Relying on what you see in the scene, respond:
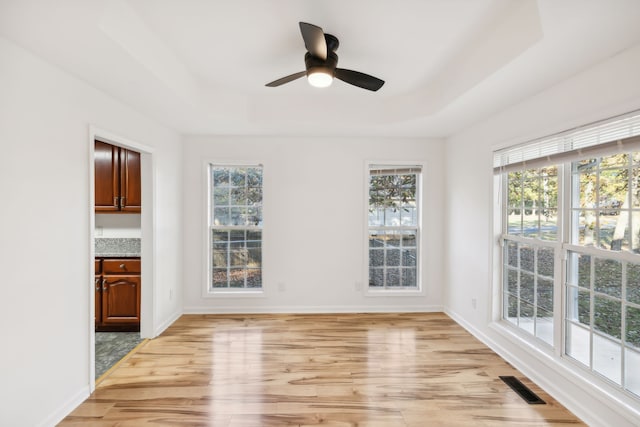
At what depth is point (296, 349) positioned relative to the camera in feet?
11.0

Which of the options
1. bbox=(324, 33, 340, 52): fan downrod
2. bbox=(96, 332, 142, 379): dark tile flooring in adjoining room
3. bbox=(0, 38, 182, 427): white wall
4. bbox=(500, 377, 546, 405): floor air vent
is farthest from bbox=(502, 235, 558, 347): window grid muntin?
bbox=(96, 332, 142, 379): dark tile flooring in adjoining room

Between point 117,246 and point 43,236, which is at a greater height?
point 43,236

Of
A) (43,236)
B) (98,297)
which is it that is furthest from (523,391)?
(98,297)

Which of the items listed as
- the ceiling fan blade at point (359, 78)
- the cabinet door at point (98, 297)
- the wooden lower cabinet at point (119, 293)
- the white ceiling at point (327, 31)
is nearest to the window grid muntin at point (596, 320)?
the white ceiling at point (327, 31)

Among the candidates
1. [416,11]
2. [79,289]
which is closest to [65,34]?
[79,289]

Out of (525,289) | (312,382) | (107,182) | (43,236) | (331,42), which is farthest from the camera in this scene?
(107,182)

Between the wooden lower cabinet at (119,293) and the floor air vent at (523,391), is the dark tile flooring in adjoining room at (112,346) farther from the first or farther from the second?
the floor air vent at (523,391)

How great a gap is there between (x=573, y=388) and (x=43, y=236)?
12.1 ft

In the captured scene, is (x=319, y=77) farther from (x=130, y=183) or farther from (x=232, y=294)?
(x=232, y=294)

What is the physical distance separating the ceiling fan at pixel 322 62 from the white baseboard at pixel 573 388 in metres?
2.49

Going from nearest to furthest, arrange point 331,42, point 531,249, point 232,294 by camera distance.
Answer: point 331,42
point 531,249
point 232,294

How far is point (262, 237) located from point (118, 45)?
284cm

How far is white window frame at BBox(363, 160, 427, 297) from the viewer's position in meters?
4.49

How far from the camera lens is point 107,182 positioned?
3707 mm
